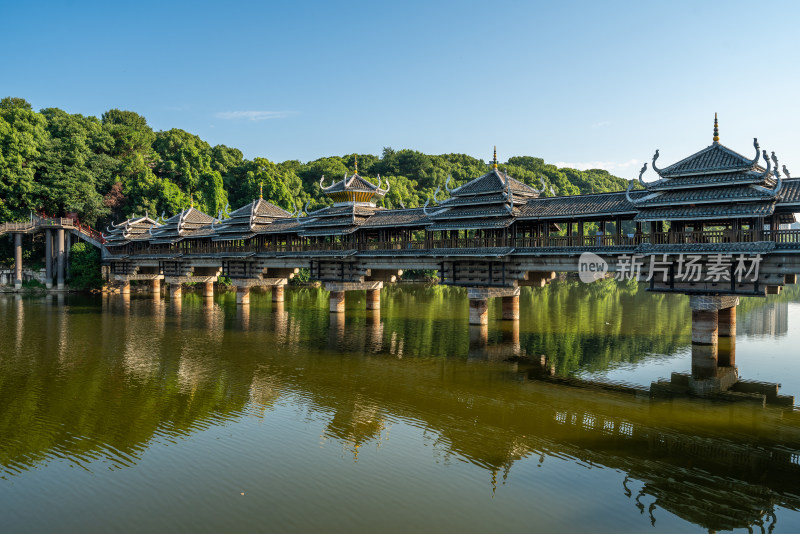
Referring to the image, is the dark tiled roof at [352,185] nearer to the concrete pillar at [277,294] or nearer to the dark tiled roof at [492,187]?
the dark tiled roof at [492,187]

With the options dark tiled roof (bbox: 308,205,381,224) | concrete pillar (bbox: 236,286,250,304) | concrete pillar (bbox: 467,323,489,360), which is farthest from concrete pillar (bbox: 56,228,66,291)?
concrete pillar (bbox: 467,323,489,360)

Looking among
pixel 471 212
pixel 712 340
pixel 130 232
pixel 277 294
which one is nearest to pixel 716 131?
pixel 712 340

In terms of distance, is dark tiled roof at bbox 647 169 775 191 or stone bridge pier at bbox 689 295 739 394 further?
dark tiled roof at bbox 647 169 775 191

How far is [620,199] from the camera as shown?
28844 millimetres

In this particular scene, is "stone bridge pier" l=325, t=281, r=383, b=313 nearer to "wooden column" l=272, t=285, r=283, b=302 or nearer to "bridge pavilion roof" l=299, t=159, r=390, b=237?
"bridge pavilion roof" l=299, t=159, r=390, b=237

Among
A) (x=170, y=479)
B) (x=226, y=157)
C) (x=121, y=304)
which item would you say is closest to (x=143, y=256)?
(x=121, y=304)

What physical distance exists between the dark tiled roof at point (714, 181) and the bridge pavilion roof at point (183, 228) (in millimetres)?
42034

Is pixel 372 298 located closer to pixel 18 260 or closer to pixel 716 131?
pixel 716 131

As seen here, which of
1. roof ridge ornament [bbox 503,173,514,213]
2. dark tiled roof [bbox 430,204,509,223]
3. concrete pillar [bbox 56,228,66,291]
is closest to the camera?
roof ridge ornament [bbox 503,173,514,213]

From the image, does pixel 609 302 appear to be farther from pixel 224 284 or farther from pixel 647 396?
pixel 224 284

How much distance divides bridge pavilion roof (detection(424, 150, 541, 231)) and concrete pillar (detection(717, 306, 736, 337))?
39.7 feet

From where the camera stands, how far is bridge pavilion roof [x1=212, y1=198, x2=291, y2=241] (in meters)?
47.8

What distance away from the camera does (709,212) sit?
24.4 metres

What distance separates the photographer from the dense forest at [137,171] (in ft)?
217
